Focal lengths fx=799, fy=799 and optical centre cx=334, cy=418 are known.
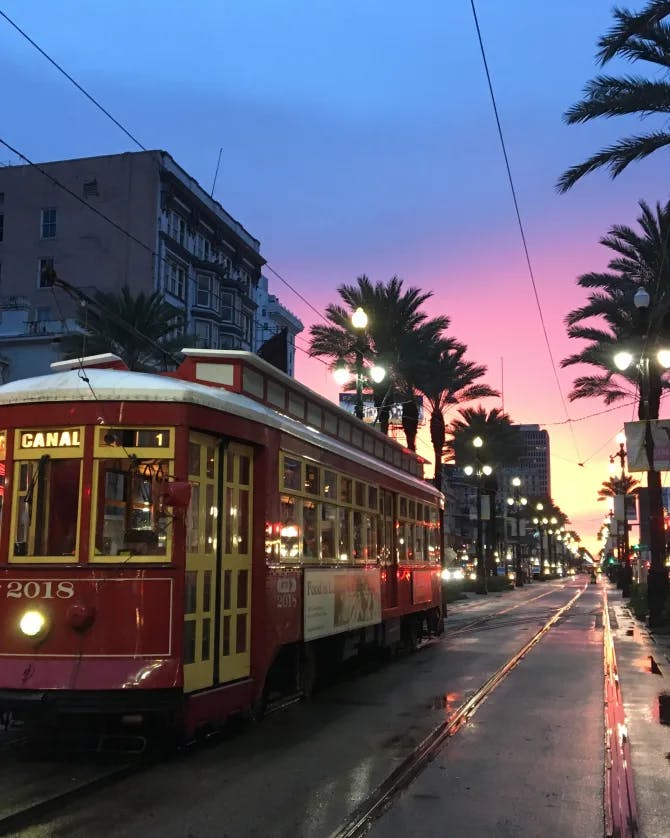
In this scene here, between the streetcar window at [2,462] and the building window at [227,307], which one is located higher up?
the building window at [227,307]

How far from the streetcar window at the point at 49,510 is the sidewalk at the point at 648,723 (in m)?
4.86

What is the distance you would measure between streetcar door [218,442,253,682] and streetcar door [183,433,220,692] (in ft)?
0.52

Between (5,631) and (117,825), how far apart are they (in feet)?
6.70

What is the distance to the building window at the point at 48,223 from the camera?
4469 centimetres

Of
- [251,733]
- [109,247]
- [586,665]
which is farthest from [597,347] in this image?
[109,247]

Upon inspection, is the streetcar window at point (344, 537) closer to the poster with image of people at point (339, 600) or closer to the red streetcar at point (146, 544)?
the poster with image of people at point (339, 600)

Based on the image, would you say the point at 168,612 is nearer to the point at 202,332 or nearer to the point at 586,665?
the point at 586,665

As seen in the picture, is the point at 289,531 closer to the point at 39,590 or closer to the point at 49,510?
the point at 49,510

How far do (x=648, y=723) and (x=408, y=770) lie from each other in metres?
3.73

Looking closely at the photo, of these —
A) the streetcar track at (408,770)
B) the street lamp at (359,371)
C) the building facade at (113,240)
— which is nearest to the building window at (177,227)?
the building facade at (113,240)

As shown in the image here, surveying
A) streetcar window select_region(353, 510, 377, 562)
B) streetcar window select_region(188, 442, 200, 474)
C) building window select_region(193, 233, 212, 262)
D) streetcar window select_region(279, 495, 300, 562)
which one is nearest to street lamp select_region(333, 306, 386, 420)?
streetcar window select_region(353, 510, 377, 562)

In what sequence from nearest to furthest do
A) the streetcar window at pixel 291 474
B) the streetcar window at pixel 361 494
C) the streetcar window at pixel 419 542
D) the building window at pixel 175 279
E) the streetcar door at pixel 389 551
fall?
the streetcar window at pixel 291 474 < the streetcar window at pixel 361 494 < the streetcar door at pixel 389 551 < the streetcar window at pixel 419 542 < the building window at pixel 175 279

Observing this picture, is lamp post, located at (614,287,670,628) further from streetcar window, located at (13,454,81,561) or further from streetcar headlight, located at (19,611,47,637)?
streetcar headlight, located at (19,611,47,637)

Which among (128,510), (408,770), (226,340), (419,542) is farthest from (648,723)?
(226,340)
